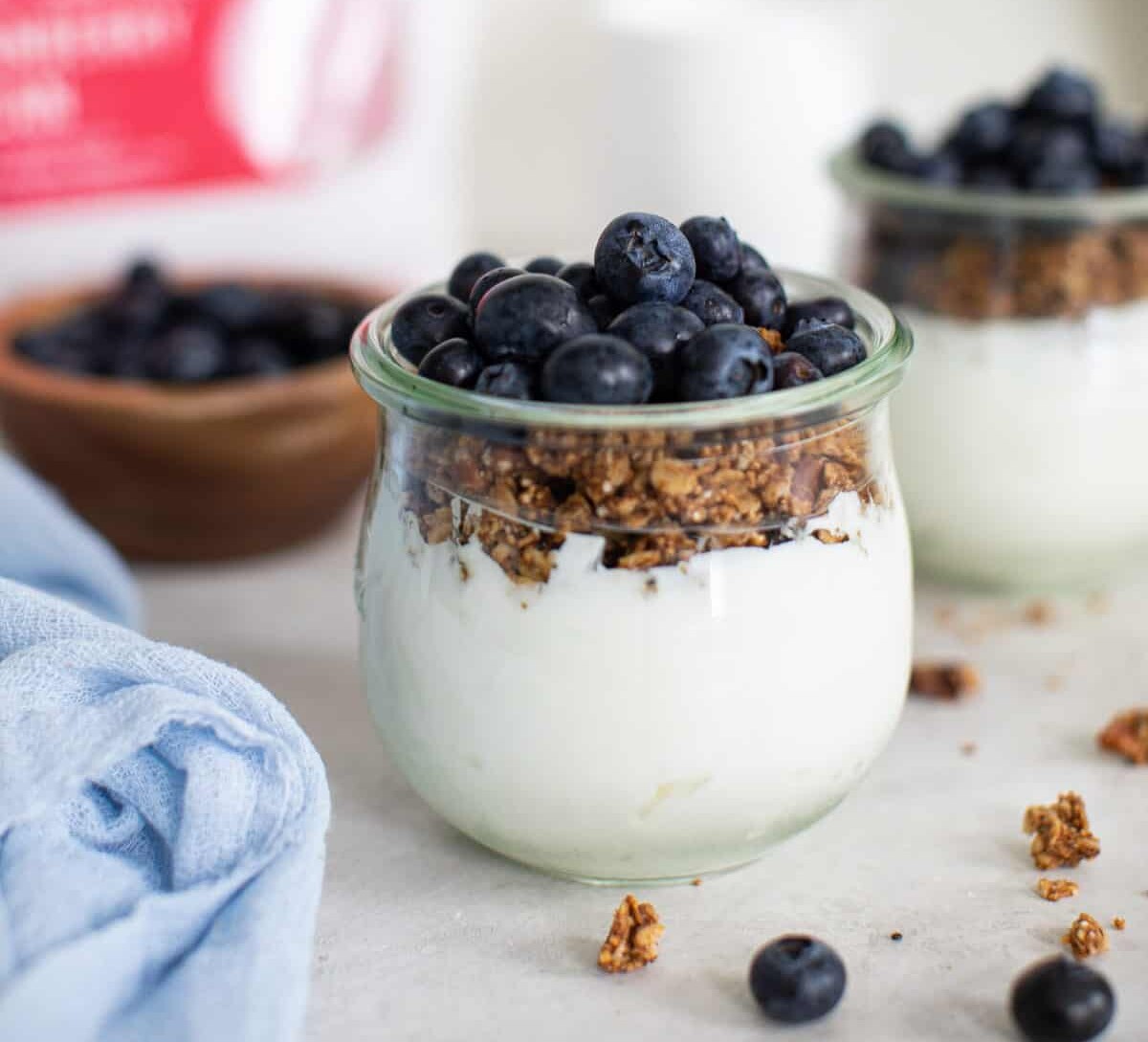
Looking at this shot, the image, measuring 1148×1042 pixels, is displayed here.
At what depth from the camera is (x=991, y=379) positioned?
3.22 feet

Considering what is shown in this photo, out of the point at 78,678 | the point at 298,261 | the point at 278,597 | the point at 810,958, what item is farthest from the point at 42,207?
the point at 810,958

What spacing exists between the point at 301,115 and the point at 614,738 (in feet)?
3.20

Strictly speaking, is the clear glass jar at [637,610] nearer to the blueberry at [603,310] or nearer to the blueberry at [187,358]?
the blueberry at [603,310]

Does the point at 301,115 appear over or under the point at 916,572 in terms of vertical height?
over

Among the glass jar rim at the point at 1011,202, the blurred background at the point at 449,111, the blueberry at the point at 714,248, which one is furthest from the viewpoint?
the blurred background at the point at 449,111

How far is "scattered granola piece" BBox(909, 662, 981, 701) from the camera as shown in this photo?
36.9 inches

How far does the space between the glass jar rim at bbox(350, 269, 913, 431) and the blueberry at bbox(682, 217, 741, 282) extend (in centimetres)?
8

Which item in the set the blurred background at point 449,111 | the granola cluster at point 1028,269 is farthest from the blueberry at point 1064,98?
the blurred background at point 449,111

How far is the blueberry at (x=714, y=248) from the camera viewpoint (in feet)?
2.29

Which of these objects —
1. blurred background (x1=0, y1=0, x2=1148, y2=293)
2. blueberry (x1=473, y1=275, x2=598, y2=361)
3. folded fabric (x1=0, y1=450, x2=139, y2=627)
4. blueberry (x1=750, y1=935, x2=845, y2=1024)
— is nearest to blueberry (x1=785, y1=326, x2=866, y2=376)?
blueberry (x1=473, y1=275, x2=598, y2=361)

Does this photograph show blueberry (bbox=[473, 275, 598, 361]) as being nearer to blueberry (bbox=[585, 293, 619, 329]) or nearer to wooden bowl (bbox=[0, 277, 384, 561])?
blueberry (bbox=[585, 293, 619, 329])

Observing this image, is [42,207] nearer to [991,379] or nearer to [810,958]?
[991,379]

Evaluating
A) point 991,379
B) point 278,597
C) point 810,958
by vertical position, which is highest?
point 991,379

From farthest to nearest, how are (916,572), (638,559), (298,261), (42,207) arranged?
(298,261) < (42,207) < (916,572) < (638,559)
